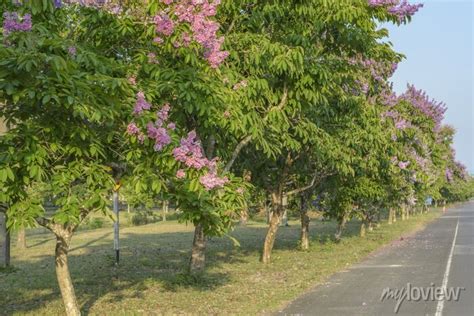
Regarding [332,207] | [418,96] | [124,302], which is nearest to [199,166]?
[124,302]

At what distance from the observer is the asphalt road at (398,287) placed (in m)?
9.69

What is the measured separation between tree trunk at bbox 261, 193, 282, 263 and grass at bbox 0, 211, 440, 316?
1.13 ft

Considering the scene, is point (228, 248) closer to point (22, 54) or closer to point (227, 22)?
point (227, 22)

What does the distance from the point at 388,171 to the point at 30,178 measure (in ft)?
58.1

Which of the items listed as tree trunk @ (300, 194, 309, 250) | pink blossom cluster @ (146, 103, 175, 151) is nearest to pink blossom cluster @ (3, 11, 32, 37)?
pink blossom cluster @ (146, 103, 175, 151)

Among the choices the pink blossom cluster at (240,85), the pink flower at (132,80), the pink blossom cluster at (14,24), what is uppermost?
the pink blossom cluster at (240,85)

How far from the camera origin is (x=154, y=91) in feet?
24.9

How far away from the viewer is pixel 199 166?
703 centimetres

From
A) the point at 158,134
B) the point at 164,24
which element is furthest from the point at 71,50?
the point at 164,24

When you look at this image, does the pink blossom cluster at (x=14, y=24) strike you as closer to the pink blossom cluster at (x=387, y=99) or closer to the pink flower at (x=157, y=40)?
the pink flower at (x=157, y=40)

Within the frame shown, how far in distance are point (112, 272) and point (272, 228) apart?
5.25 meters

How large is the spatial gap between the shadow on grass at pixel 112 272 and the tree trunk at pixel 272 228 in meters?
0.88

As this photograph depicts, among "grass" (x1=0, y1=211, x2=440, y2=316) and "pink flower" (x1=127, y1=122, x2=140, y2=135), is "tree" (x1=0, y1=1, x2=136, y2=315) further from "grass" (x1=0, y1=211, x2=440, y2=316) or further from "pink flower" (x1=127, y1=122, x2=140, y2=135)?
"grass" (x1=0, y1=211, x2=440, y2=316)

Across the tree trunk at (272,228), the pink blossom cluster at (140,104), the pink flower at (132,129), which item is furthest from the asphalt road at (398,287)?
the pink blossom cluster at (140,104)
